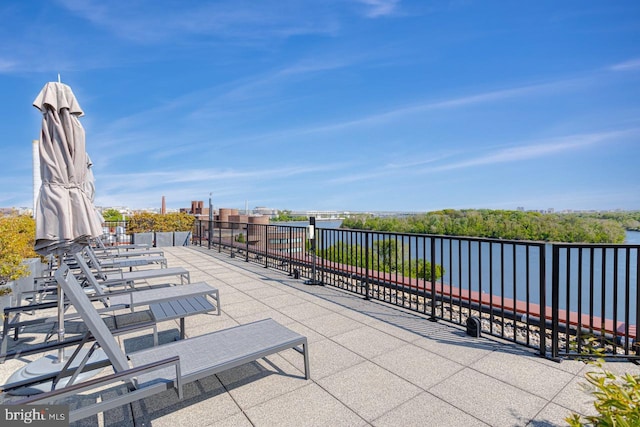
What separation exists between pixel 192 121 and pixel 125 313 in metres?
22.8

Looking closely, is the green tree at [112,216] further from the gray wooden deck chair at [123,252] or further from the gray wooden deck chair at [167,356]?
the gray wooden deck chair at [167,356]

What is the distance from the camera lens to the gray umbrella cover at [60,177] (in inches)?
101

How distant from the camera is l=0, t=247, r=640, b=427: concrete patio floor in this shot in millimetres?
2193

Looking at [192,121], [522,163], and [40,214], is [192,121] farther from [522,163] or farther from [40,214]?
[522,163]

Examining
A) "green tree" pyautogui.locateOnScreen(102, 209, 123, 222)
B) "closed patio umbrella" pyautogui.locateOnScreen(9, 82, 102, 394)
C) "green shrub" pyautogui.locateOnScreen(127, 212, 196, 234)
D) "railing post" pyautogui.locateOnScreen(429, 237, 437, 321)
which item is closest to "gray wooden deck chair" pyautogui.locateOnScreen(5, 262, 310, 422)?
"closed patio umbrella" pyautogui.locateOnScreen(9, 82, 102, 394)

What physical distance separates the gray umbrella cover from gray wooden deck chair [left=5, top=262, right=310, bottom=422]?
1.55 ft

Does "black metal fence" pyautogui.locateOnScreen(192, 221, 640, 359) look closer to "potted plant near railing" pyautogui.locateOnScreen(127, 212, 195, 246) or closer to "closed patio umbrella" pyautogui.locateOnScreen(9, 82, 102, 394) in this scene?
"potted plant near railing" pyautogui.locateOnScreen(127, 212, 195, 246)

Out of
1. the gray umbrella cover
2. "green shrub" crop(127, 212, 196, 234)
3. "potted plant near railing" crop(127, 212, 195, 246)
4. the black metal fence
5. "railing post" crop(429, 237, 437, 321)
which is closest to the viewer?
the gray umbrella cover

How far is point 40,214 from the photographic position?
8.41 feet

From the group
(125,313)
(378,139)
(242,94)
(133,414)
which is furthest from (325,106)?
(133,414)

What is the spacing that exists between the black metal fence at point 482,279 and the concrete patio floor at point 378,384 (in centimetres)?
39

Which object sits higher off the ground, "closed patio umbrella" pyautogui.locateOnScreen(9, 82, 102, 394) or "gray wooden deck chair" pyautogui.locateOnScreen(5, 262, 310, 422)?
"closed patio umbrella" pyautogui.locateOnScreen(9, 82, 102, 394)

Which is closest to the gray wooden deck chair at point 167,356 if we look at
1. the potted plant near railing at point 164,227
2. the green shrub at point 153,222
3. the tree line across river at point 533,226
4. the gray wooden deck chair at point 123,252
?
the gray wooden deck chair at point 123,252

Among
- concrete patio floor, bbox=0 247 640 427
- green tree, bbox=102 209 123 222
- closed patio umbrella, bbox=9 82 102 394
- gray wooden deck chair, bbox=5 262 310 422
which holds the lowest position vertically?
concrete patio floor, bbox=0 247 640 427
